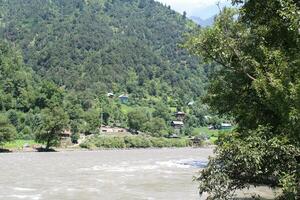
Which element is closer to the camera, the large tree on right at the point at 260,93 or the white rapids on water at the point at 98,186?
the large tree on right at the point at 260,93

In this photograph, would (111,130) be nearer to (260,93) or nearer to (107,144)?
(107,144)

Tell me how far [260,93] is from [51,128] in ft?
339

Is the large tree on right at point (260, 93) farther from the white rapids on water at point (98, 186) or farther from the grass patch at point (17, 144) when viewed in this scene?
the grass patch at point (17, 144)

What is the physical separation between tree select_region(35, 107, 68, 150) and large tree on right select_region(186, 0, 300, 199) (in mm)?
98076

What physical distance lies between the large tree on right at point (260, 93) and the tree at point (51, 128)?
322 ft

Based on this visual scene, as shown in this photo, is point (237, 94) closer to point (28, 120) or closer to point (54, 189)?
point (54, 189)

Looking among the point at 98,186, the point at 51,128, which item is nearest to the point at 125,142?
the point at 51,128

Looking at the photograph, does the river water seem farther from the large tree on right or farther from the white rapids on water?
the large tree on right

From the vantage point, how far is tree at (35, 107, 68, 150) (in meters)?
117

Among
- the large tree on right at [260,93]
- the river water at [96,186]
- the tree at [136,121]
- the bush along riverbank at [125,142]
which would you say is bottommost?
the river water at [96,186]

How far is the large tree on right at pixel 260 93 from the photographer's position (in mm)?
16094

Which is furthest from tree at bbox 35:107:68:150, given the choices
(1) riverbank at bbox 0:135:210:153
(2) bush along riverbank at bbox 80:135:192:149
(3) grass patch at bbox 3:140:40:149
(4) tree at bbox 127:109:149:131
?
(4) tree at bbox 127:109:149:131

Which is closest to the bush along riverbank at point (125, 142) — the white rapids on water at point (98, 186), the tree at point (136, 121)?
the tree at point (136, 121)

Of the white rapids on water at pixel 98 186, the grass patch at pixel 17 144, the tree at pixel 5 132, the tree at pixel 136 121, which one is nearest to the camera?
the white rapids on water at pixel 98 186
